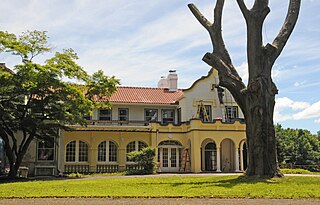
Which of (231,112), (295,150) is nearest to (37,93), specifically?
(231,112)

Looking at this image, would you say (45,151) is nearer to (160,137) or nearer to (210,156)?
(160,137)

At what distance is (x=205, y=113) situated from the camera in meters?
35.4

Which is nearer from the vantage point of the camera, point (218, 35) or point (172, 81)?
point (218, 35)

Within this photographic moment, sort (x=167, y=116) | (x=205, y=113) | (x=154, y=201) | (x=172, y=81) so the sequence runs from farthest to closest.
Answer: (x=172, y=81)
(x=167, y=116)
(x=205, y=113)
(x=154, y=201)

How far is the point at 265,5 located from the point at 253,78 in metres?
3.43

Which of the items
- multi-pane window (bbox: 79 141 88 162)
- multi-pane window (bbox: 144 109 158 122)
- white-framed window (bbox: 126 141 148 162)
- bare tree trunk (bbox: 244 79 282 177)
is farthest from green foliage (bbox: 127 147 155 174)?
bare tree trunk (bbox: 244 79 282 177)

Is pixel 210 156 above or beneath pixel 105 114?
beneath

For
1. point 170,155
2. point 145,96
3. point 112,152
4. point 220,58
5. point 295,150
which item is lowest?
point 170,155

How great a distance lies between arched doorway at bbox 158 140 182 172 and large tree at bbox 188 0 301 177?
49.2ft

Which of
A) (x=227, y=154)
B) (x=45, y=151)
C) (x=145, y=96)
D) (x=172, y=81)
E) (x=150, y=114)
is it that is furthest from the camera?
(x=172, y=81)

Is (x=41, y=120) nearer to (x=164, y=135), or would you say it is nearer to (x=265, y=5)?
(x=164, y=135)

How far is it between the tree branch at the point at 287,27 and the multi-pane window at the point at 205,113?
16.3 metres

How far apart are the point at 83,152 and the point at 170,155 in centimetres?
699

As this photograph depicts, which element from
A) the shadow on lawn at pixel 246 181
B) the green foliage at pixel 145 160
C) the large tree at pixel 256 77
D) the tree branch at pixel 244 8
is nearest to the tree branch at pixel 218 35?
the large tree at pixel 256 77
